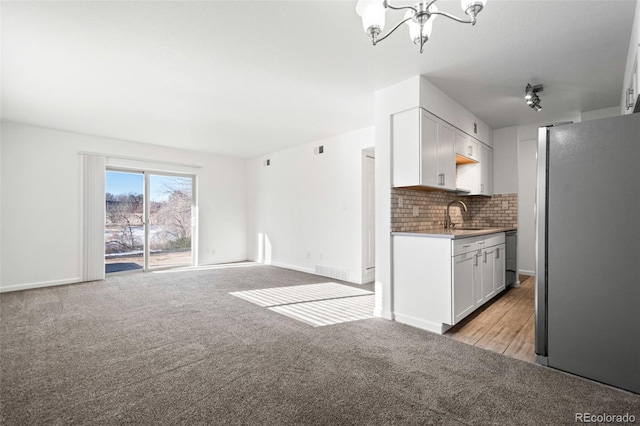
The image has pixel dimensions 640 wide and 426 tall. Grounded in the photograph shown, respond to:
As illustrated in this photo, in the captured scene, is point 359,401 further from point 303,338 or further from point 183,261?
point 183,261

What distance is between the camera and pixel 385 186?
347cm

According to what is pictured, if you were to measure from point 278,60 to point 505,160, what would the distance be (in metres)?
4.19

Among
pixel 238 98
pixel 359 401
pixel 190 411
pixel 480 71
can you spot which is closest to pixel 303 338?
pixel 359 401

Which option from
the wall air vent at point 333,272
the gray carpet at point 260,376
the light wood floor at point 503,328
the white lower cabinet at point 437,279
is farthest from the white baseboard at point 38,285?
the light wood floor at point 503,328

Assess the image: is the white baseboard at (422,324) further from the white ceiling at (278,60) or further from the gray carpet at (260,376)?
the white ceiling at (278,60)

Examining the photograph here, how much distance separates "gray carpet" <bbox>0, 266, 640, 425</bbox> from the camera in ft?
5.71

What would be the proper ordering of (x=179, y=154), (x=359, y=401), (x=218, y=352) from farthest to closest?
(x=179, y=154) → (x=218, y=352) → (x=359, y=401)

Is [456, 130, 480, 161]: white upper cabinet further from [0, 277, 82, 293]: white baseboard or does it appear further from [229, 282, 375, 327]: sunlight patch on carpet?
[0, 277, 82, 293]: white baseboard

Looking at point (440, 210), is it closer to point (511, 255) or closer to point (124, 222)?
point (511, 255)

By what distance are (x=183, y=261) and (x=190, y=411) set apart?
5717 millimetres

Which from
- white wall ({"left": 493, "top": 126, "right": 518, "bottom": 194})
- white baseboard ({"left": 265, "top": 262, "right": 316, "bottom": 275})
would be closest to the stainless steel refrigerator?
white wall ({"left": 493, "top": 126, "right": 518, "bottom": 194})

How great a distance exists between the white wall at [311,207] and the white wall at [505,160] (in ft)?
7.17

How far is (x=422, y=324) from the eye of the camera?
308 centimetres

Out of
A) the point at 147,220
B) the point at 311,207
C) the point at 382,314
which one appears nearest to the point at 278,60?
the point at 382,314
